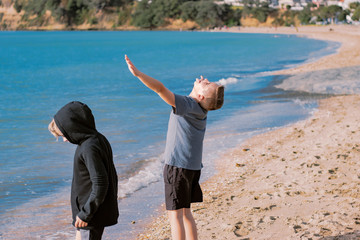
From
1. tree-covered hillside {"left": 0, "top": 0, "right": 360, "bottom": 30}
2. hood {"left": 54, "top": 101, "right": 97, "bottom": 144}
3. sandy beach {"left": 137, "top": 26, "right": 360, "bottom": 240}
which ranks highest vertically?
hood {"left": 54, "top": 101, "right": 97, "bottom": 144}

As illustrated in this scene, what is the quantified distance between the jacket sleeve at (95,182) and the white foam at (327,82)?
14.6m

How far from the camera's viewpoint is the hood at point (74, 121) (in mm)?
2855

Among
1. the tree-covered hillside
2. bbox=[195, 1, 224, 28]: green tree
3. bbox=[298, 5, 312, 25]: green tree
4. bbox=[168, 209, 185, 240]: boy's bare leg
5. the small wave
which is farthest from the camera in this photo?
bbox=[195, 1, 224, 28]: green tree

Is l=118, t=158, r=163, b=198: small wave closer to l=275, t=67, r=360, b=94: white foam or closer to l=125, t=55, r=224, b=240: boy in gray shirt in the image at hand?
l=125, t=55, r=224, b=240: boy in gray shirt

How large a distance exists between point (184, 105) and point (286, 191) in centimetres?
318

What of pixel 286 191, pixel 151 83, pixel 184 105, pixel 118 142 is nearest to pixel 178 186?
pixel 184 105

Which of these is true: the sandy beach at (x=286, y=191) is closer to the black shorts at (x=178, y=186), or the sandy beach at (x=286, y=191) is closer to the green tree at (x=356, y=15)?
the black shorts at (x=178, y=186)

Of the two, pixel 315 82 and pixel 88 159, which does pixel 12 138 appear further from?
pixel 315 82

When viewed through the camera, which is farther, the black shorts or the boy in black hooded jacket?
the black shorts

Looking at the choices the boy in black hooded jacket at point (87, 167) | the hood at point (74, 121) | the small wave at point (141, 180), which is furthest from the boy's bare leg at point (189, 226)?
the small wave at point (141, 180)

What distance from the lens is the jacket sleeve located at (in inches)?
112

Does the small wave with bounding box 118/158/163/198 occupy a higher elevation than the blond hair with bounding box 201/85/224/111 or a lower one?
lower

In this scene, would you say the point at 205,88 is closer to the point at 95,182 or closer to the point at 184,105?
the point at 184,105

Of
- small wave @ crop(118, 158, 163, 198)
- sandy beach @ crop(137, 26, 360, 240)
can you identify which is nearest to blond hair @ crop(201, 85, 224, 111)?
sandy beach @ crop(137, 26, 360, 240)
